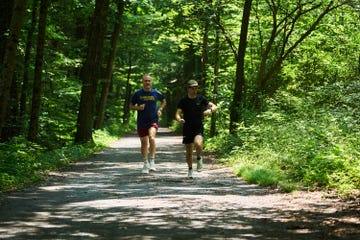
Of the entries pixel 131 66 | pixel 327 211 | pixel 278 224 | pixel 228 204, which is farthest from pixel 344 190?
pixel 131 66

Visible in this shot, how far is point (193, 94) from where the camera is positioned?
11812mm

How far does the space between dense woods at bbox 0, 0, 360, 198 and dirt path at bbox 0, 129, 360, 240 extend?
3.37 feet

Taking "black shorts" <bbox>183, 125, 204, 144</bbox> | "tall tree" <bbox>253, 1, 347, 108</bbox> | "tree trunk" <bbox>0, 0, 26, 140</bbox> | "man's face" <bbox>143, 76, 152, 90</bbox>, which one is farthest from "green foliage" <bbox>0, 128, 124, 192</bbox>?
"tall tree" <bbox>253, 1, 347, 108</bbox>

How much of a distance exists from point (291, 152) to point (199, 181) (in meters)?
2.32

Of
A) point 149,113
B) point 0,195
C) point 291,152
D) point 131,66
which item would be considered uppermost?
point 131,66

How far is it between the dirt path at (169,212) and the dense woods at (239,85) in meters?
1.03

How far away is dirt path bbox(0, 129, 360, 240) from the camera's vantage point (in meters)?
6.20

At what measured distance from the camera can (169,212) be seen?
7.55m

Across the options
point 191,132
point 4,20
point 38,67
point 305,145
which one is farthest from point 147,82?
point 38,67

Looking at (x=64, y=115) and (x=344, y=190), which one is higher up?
(x=64, y=115)

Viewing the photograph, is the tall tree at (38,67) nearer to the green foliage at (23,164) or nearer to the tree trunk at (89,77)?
the green foliage at (23,164)

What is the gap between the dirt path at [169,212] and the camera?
620 centimetres

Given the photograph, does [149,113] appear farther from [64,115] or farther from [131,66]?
[131,66]

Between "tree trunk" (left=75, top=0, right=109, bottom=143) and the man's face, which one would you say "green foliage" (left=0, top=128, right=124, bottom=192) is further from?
"tree trunk" (left=75, top=0, right=109, bottom=143)
